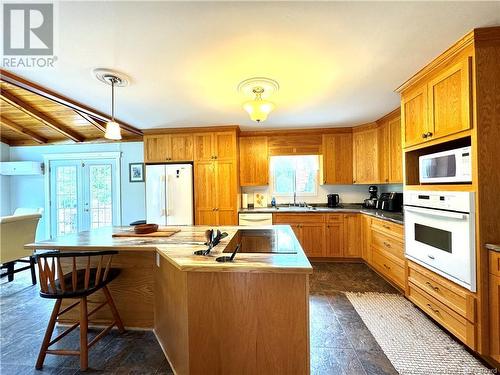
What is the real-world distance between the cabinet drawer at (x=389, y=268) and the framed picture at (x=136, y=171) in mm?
4571

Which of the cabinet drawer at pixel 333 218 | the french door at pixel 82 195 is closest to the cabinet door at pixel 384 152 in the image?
the cabinet drawer at pixel 333 218

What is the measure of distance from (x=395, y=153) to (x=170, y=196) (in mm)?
3550

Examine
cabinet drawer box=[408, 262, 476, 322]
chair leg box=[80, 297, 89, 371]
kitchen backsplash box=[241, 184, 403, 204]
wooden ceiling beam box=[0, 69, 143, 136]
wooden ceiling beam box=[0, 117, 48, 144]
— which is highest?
wooden ceiling beam box=[0, 117, 48, 144]

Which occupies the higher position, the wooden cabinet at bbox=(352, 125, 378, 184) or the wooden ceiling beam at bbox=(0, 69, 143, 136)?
the wooden ceiling beam at bbox=(0, 69, 143, 136)

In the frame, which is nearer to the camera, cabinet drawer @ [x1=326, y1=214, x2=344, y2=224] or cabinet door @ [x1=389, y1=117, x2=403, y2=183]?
cabinet door @ [x1=389, y1=117, x2=403, y2=183]

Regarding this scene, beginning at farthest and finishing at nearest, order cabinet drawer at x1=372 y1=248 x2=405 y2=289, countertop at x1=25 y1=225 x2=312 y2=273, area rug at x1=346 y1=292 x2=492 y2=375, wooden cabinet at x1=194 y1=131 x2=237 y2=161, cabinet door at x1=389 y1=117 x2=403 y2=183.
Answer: wooden cabinet at x1=194 y1=131 x2=237 y2=161
cabinet door at x1=389 y1=117 x2=403 y2=183
cabinet drawer at x1=372 y1=248 x2=405 y2=289
area rug at x1=346 y1=292 x2=492 y2=375
countertop at x1=25 y1=225 x2=312 y2=273

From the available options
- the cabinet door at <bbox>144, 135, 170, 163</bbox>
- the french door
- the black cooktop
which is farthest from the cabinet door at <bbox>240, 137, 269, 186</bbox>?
the french door

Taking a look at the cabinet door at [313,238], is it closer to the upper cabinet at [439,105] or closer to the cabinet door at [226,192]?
the cabinet door at [226,192]

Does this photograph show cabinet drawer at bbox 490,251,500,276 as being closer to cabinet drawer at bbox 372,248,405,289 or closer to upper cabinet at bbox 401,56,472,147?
upper cabinet at bbox 401,56,472,147

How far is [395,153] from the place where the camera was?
10.6 feet

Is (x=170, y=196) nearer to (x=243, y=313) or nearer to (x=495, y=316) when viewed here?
(x=243, y=313)

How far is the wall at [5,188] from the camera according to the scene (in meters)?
4.87

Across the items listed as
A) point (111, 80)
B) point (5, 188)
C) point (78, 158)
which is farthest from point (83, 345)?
point (5, 188)

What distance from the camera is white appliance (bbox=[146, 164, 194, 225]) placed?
12.3 feet
